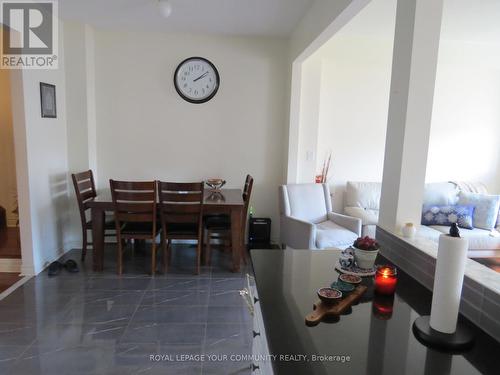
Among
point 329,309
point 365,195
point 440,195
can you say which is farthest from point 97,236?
point 440,195

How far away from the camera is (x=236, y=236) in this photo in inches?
140

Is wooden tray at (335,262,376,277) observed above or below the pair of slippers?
above

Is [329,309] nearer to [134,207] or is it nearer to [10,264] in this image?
[134,207]

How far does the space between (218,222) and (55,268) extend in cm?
163

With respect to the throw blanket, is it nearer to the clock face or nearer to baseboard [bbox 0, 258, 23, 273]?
the clock face

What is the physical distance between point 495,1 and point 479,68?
5.38 feet

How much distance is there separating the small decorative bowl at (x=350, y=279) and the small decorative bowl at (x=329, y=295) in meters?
0.14

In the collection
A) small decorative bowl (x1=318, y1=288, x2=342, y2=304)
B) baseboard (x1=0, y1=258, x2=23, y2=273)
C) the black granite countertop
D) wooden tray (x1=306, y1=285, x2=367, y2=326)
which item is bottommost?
baseboard (x1=0, y1=258, x2=23, y2=273)

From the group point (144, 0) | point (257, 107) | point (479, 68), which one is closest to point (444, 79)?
point (479, 68)

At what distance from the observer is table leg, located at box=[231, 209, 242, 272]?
137 inches

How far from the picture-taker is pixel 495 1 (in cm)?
300

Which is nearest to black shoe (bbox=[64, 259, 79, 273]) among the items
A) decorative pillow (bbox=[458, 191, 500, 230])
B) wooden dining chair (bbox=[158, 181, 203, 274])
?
wooden dining chair (bbox=[158, 181, 203, 274])

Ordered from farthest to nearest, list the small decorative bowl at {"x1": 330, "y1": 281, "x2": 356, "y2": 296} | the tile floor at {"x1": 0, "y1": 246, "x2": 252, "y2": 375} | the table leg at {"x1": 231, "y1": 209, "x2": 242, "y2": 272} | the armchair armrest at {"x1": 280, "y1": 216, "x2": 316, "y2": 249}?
the table leg at {"x1": 231, "y1": 209, "x2": 242, "y2": 272} < the armchair armrest at {"x1": 280, "y1": 216, "x2": 316, "y2": 249} < the tile floor at {"x1": 0, "y1": 246, "x2": 252, "y2": 375} < the small decorative bowl at {"x1": 330, "y1": 281, "x2": 356, "y2": 296}

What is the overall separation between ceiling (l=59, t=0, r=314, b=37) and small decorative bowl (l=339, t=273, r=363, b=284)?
253 centimetres
